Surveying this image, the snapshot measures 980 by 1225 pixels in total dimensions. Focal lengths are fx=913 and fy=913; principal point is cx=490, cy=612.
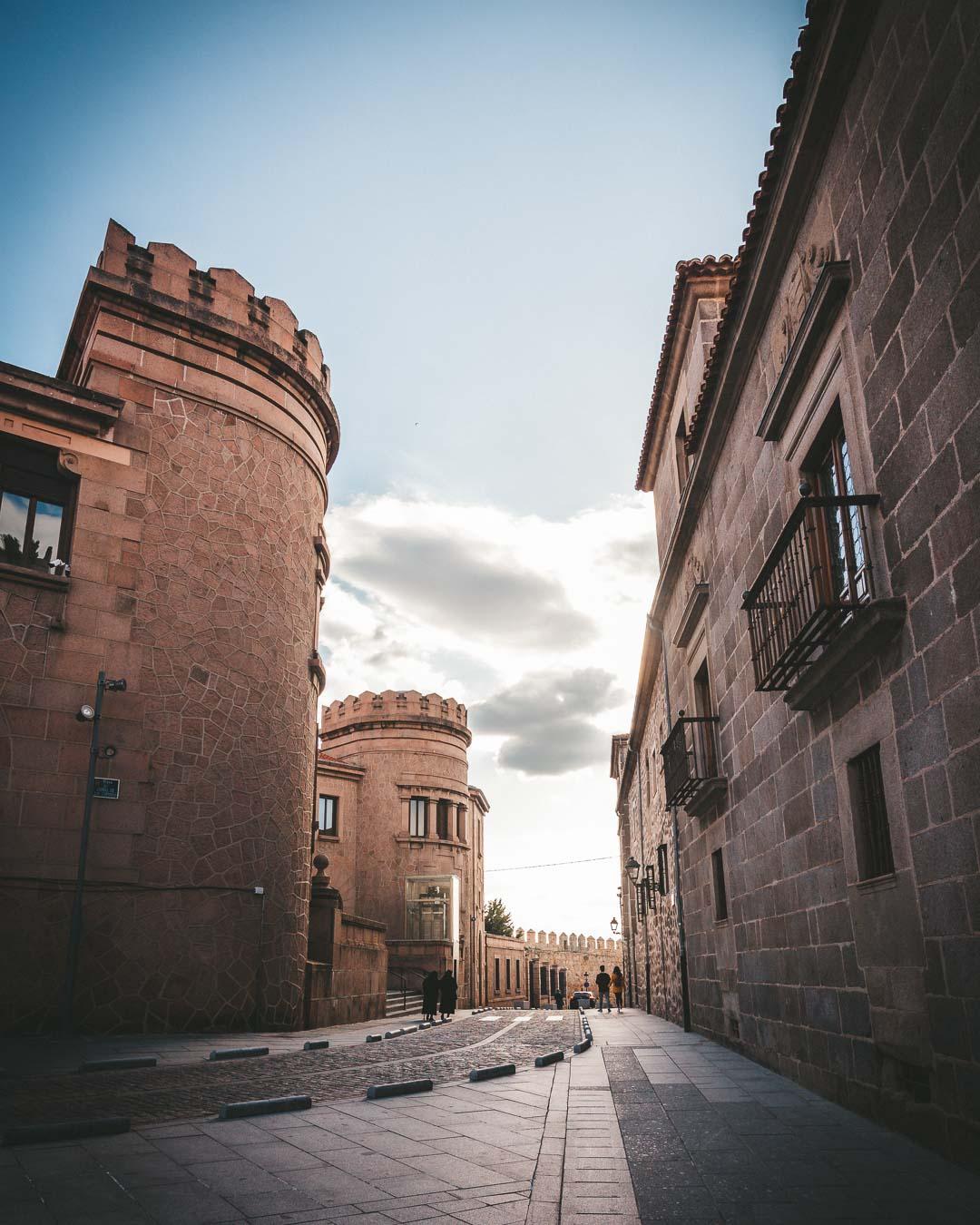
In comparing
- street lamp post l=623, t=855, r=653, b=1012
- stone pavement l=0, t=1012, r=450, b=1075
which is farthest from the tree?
stone pavement l=0, t=1012, r=450, b=1075

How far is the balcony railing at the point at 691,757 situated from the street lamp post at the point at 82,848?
7337 mm

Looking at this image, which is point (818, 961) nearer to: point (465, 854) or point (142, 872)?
point (142, 872)

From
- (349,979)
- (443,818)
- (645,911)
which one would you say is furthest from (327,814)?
(349,979)

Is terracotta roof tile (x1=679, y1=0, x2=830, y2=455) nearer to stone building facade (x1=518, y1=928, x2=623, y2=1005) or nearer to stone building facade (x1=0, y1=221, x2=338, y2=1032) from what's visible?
stone building facade (x1=0, y1=221, x2=338, y2=1032)

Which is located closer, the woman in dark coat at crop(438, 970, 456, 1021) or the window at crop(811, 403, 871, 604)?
the window at crop(811, 403, 871, 604)

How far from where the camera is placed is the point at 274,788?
558 inches

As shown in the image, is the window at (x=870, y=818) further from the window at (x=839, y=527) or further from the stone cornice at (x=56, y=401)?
the stone cornice at (x=56, y=401)

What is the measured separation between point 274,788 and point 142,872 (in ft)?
8.21

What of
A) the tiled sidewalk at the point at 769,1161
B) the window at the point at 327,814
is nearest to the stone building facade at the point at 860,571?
the tiled sidewalk at the point at 769,1161

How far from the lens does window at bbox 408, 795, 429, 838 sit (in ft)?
112

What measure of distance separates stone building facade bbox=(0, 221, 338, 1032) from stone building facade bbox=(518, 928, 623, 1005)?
3547cm

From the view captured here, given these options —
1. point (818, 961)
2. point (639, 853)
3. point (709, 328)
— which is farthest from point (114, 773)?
point (639, 853)

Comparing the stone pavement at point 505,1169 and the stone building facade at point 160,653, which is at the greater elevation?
the stone building facade at point 160,653

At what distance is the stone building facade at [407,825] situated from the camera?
32.1 metres
